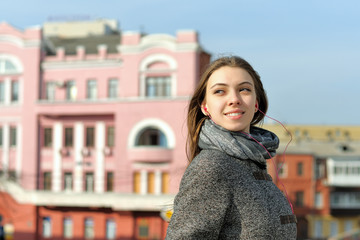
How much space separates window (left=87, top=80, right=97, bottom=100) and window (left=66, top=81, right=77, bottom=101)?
780 mm

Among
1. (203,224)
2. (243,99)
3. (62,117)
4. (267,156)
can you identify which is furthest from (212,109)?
(62,117)

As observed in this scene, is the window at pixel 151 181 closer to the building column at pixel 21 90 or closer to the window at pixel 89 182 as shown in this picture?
the window at pixel 89 182

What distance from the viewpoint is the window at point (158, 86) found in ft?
103

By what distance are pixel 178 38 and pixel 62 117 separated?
24.8ft

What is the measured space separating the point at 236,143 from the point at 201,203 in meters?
0.30

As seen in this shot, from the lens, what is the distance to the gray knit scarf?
2391 millimetres

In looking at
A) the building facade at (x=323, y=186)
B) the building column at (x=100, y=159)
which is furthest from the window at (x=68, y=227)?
the building facade at (x=323, y=186)

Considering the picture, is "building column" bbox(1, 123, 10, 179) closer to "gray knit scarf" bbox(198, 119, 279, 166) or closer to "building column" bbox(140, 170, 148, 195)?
"building column" bbox(140, 170, 148, 195)

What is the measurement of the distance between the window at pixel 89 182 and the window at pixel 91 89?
4.01 metres

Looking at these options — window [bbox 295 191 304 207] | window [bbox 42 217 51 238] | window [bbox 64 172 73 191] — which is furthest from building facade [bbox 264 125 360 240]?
window [bbox 42 217 51 238]

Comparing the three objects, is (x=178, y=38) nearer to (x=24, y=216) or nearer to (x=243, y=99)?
(x=24, y=216)

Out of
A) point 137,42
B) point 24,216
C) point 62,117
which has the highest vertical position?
point 137,42

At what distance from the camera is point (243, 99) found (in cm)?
253

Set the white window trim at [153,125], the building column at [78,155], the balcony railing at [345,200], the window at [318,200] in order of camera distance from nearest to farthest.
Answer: the white window trim at [153,125] < the building column at [78,155] < the window at [318,200] < the balcony railing at [345,200]
